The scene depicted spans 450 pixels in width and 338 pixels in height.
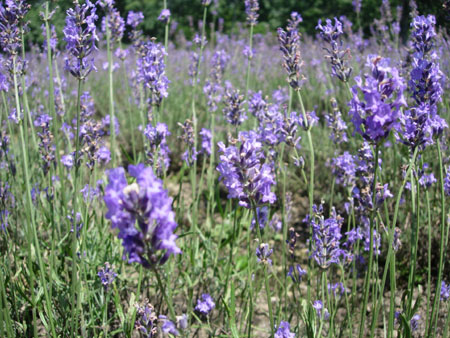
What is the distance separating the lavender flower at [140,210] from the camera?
824 millimetres

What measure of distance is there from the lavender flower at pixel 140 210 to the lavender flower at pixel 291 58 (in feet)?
3.38

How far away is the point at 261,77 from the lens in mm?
6191

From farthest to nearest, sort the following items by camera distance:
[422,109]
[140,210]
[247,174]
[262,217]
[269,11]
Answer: [269,11] → [262,217] → [422,109] → [247,174] → [140,210]

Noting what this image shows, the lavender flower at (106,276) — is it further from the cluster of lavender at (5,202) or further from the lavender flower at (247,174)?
the lavender flower at (247,174)

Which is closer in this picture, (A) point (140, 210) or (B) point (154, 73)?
(A) point (140, 210)

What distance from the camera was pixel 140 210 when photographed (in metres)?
0.84

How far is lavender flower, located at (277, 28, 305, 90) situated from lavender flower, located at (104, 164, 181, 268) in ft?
3.38

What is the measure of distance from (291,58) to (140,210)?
114cm

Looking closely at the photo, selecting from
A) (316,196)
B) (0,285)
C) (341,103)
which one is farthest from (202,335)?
(341,103)

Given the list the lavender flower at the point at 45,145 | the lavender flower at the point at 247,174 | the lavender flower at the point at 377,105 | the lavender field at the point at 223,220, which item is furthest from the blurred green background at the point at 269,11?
the lavender flower at the point at 377,105

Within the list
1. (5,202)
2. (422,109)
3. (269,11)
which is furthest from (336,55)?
(269,11)

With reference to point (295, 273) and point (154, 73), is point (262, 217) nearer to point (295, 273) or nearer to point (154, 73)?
point (295, 273)

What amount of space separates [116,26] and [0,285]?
5.39 feet

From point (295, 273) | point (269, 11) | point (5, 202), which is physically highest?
point (269, 11)
